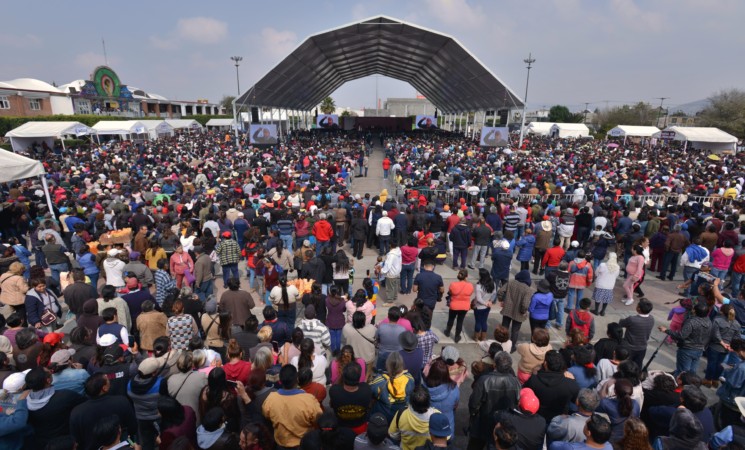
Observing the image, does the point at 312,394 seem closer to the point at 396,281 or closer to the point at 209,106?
the point at 396,281

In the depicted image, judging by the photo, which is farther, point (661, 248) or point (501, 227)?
point (501, 227)

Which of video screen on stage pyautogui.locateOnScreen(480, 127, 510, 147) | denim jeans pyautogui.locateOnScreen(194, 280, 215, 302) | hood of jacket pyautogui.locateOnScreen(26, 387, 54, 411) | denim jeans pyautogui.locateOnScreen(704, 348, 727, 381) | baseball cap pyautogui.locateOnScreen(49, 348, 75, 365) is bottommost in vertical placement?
denim jeans pyautogui.locateOnScreen(704, 348, 727, 381)

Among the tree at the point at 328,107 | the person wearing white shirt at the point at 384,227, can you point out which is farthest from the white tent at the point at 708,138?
the tree at the point at 328,107

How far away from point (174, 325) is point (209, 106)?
91.2 meters

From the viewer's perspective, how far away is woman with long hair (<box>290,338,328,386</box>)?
3.89 m

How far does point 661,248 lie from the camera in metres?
9.03

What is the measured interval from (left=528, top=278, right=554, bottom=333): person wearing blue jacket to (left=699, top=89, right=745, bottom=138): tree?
55.9m

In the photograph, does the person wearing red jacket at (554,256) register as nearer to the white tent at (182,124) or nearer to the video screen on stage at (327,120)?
the video screen on stage at (327,120)

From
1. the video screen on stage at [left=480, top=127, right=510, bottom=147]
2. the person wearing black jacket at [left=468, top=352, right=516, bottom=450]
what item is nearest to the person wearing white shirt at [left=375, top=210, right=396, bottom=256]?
the person wearing black jacket at [left=468, top=352, right=516, bottom=450]

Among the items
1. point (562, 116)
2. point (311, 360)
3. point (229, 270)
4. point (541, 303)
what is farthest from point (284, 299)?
point (562, 116)

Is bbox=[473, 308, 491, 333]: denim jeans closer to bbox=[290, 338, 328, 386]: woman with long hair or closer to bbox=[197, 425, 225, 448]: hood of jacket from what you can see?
bbox=[290, 338, 328, 386]: woman with long hair

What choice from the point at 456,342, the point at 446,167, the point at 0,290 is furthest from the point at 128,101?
the point at 456,342

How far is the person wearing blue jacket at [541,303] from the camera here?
5.68 meters

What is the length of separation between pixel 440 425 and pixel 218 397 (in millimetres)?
2080
